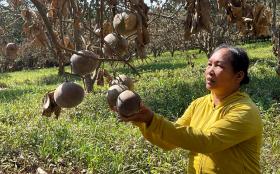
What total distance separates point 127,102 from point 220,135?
1.66ft

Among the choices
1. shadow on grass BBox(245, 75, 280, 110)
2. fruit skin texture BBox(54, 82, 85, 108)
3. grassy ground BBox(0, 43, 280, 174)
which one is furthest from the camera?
shadow on grass BBox(245, 75, 280, 110)

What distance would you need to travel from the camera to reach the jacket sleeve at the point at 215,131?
168 centimetres

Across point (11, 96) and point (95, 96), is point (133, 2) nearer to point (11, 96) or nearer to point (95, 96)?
point (95, 96)

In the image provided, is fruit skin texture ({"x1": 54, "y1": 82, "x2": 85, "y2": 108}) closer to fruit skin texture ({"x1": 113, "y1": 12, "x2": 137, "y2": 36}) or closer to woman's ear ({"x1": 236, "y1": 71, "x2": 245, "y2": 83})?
fruit skin texture ({"x1": 113, "y1": 12, "x2": 137, "y2": 36})

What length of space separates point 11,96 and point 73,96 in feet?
24.1

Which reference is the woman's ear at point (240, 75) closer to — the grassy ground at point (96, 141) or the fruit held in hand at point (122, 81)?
the fruit held in hand at point (122, 81)

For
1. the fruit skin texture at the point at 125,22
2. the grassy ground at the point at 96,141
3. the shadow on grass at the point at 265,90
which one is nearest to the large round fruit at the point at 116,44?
the fruit skin texture at the point at 125,22

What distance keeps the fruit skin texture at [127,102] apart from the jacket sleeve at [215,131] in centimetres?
23

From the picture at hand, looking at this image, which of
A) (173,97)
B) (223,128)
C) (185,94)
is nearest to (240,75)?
(223,128)

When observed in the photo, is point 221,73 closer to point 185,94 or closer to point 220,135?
point 220,135

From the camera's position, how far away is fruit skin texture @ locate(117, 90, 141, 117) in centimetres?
139

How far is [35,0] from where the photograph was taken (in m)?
1.42

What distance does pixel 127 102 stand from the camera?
1.40 meters

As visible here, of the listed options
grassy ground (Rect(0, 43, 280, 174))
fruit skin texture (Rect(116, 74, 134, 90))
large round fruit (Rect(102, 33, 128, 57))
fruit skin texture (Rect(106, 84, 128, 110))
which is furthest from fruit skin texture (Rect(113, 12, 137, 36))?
grassy ground (Rect(0, 43, 280, 174))
